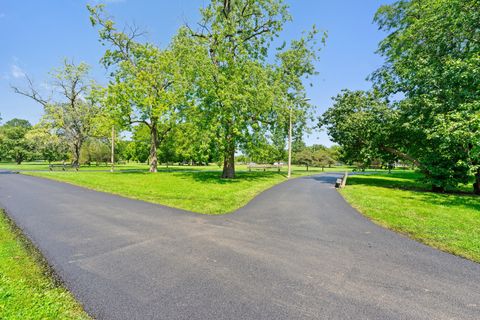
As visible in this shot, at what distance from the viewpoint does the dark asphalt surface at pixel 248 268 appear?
3100 millimetres

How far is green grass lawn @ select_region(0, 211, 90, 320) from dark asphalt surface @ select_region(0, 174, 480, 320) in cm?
19

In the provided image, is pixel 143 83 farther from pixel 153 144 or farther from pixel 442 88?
pixel 442 88

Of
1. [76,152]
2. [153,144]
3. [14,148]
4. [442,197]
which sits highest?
[14,148]

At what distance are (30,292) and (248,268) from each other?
3.38 metres

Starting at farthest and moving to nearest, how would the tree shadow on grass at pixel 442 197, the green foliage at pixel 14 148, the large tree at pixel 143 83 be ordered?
the green foliage at pixel 14 148 < the large tree at pixel 143 83 < the tree shadow on grass at pixel 442 197

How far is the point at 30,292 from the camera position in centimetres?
326

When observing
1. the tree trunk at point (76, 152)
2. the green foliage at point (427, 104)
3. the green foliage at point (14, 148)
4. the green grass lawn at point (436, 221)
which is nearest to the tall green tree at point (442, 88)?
the green foliage at point (427, 104)

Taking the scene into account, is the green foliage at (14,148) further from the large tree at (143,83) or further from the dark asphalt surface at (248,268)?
the dark asphalt surface at (248,268)

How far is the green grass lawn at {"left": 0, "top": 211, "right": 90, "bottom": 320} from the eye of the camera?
9.32ft

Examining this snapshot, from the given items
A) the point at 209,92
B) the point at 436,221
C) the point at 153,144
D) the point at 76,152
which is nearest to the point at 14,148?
the point at 76,152

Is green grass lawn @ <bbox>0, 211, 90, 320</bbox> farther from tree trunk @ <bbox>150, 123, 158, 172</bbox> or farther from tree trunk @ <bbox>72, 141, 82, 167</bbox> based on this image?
tree trunk @ <bbox>72, 141, 82, 167</bbox>

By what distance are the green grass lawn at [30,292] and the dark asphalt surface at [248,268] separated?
19cm

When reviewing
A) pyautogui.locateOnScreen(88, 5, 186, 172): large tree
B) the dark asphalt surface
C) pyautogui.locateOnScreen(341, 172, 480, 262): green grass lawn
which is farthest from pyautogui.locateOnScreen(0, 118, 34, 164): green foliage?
pyautogui.locateOnScreen(341, 172, 480, 262): green grass lawn

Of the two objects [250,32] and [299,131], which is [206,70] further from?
[299,131]
